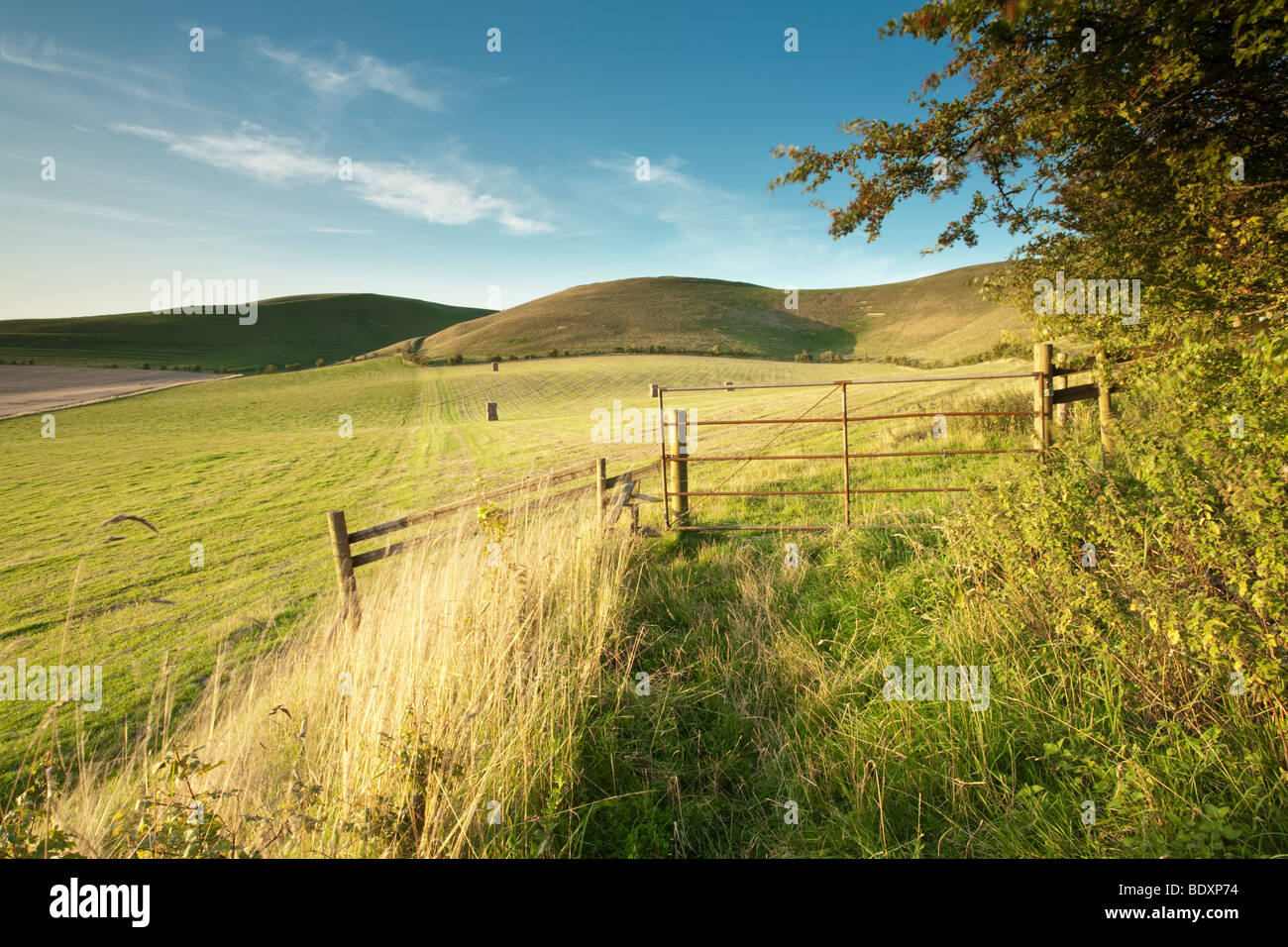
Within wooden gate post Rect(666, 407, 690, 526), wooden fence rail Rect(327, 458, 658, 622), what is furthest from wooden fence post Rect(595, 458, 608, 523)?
wooden gate post Rect(666, 407, 690, 526)

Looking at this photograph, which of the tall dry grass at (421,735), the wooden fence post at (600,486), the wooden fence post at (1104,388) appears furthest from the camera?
the wooden fence post at (1104,388)

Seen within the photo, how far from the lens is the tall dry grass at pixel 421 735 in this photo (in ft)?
8.01

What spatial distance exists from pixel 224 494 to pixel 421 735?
57.2 feet

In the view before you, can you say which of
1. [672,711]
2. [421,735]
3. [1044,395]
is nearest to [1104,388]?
[1044,395]

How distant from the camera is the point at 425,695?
10.5ft

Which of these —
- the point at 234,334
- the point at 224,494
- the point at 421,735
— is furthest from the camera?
the point at 234,334

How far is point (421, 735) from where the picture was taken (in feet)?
9.31

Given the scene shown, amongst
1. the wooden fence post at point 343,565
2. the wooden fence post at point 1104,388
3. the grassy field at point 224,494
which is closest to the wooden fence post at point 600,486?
the grassy field at point 224,494

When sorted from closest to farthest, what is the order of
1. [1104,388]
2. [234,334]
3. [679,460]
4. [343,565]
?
[343,565], [679,460], [1104,388], [234,334]

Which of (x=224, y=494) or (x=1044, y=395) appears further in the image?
(x=224, y=494)

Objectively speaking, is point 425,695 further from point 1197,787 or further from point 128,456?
point 128,456

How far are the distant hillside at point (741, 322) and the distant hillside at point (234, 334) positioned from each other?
2265 cm

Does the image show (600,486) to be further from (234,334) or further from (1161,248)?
(234,334)

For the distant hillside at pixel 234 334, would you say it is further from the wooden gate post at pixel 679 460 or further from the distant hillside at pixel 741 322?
the wooden gate post at pixel 679 460
